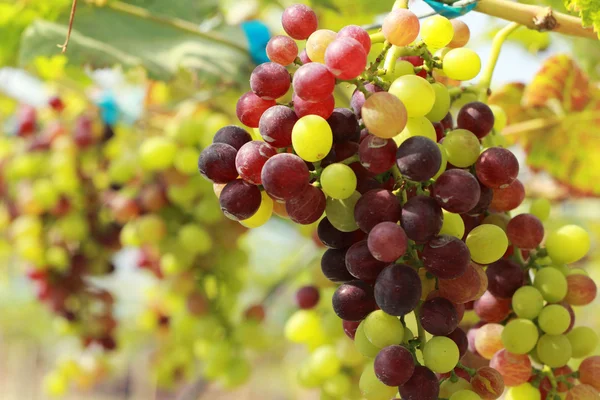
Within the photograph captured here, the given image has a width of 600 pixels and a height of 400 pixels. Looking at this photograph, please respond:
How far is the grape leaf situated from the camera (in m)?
0.94

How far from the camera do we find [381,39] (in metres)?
0.50

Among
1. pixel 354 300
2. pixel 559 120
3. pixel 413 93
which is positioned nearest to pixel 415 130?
pixel 413 93

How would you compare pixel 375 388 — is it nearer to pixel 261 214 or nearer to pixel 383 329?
pixel 383 329

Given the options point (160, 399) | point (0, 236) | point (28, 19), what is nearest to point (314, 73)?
point (28, 19)

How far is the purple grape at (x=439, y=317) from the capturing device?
0.45 metres

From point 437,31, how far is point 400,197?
0.13 m

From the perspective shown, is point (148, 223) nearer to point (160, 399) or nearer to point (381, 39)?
point (381, 39)

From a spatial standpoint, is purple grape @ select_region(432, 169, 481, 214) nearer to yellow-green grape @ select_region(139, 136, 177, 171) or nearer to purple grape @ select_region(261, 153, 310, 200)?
purple grape @ select_region(261, 153, 310, 200)

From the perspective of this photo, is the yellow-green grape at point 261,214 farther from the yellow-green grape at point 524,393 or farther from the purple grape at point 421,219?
the yellow-green grape at point 524,393

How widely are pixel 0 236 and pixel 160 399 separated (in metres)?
5.21

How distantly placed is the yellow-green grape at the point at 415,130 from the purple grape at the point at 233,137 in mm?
116

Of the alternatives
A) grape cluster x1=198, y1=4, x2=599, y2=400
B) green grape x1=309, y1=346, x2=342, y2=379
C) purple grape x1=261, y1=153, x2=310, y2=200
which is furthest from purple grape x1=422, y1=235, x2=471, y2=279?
green grape x1=309, y1=346, x2=342, y2=379

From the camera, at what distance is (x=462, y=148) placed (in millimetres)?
479

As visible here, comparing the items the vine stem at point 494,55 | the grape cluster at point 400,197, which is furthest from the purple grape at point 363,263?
the vine stem at point 494,55
